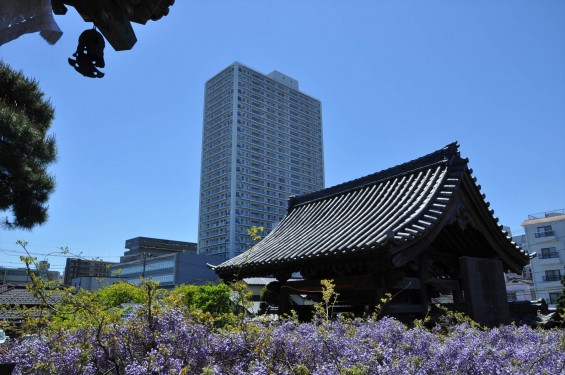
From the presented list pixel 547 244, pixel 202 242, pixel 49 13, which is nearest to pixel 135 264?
pixel 202 242

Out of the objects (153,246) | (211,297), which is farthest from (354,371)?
(153,246)

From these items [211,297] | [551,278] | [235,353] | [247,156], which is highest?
[247,156]

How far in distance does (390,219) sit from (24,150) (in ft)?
30.1

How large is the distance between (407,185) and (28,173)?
Answer: 9.73 metres

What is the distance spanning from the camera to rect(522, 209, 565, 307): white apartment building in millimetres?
48525

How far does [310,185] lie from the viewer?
4594 inches

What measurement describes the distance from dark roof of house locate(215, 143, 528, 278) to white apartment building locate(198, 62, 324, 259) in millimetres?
80801

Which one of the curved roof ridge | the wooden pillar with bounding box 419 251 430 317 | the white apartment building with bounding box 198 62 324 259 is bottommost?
the wooden pillar with bounding box 419 251 430 317

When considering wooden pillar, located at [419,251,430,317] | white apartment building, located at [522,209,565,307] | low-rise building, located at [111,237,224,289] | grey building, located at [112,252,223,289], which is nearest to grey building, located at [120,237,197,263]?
low-rise building, located at [111,237,224,289]

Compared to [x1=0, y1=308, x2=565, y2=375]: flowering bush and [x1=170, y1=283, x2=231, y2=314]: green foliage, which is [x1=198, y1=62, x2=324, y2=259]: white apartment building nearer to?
[x1=170, y1=283, x2=231, y2=314]: green foliage

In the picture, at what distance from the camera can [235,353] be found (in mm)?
2930

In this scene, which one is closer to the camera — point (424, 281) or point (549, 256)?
point (424, 281)

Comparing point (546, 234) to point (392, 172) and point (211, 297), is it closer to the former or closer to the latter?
point (392, 172)

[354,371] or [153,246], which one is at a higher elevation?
[153,246]
